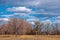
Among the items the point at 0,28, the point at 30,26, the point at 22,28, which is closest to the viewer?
the point at 30,26

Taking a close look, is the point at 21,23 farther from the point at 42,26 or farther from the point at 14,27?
the point at 42,26

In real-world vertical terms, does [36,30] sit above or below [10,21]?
below

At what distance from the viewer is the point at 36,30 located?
17578 mm

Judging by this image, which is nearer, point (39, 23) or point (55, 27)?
point (55, 27)

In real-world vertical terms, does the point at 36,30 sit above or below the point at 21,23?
below

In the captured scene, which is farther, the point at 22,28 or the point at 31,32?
the point at 22,28

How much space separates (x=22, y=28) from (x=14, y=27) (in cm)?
123

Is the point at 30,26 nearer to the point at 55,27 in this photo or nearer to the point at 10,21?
the point at 10,21

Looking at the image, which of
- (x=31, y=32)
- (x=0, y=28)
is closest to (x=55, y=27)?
(x=31, y=32)

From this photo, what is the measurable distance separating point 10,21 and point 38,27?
4531 mm

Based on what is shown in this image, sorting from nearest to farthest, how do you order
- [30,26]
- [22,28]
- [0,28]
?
[30,26] → [0,28] → [22,28]

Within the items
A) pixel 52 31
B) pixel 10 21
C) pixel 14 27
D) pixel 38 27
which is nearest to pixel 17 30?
pixel 14 27

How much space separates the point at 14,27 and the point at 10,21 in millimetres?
1755

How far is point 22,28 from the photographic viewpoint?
60.6 ft
